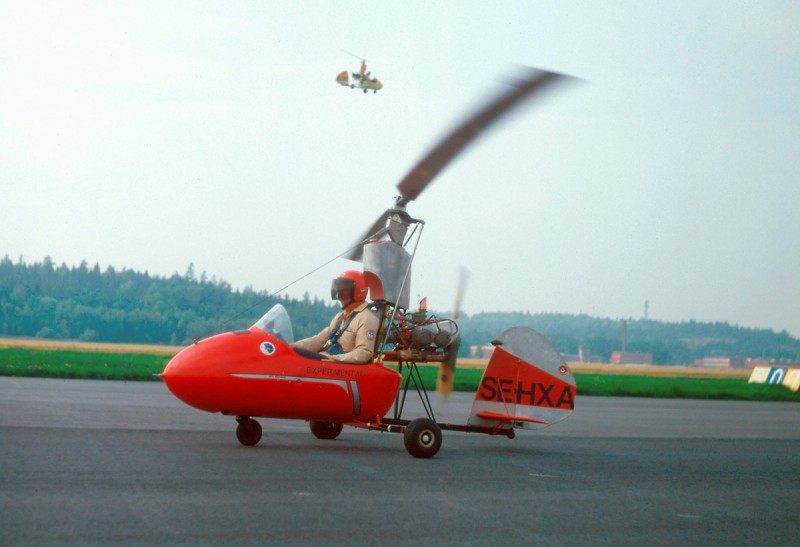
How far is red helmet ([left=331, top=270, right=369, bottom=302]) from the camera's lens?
38.4 feet

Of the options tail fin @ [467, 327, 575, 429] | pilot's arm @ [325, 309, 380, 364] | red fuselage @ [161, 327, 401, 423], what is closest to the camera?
red fuselage @ [161, 327, 401, 423]

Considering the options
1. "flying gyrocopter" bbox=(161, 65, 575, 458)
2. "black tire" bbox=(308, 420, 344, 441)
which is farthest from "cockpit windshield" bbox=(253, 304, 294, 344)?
"black tire" bbox=(308, 420, 344, 441)

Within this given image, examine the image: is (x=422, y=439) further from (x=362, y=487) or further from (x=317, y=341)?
(x=362, y=487)

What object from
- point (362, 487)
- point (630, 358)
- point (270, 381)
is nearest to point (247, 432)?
point (270, 381)

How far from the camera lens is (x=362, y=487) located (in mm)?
8086

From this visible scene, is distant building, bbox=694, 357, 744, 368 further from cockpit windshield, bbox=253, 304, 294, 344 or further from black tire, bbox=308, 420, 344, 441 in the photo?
cockpit windshield, bbox=253, 304, 294, 344

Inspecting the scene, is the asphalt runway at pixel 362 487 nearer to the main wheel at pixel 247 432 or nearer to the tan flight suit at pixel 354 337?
the main wheel at pixel 247 432

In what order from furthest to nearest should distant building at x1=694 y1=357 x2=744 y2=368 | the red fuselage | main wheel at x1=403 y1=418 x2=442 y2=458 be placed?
distant building at x1=694 y1=357 x2=744 y2=368 < main wheel at x1=403 y1=418 x2=442 y2=458 < the red fuselage

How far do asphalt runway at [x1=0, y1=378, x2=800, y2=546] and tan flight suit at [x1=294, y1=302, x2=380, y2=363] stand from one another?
1159mm

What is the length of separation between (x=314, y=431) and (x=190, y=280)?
30377mm

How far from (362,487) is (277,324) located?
322 cm

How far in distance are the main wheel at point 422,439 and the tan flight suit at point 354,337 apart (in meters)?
1.02

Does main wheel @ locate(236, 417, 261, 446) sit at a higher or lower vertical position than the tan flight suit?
lower

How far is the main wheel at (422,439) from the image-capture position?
10.7 metres
